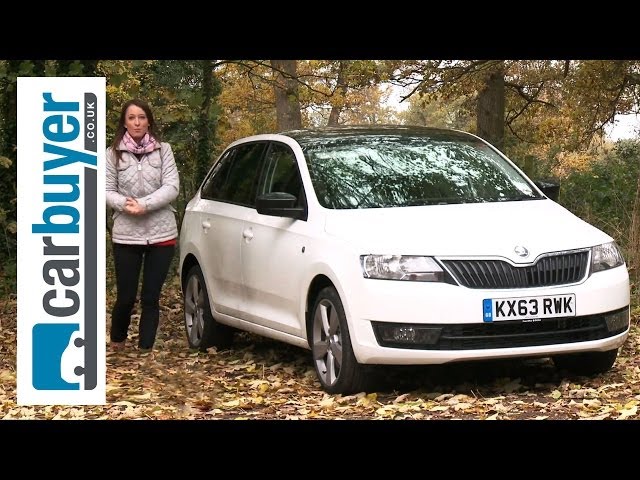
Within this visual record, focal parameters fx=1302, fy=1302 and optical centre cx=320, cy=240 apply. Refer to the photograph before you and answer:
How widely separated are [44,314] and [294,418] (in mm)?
1776

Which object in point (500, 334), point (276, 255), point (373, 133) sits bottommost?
point (500, 334)

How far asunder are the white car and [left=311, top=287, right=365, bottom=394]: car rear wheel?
1cm

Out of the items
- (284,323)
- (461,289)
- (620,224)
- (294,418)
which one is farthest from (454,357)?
(620,224)

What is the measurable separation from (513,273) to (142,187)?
10.4 ft

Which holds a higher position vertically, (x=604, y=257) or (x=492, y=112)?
(x=492, y=112)

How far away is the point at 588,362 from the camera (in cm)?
884

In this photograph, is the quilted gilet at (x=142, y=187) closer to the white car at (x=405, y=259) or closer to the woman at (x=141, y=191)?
the woman at (x=141, y=191)

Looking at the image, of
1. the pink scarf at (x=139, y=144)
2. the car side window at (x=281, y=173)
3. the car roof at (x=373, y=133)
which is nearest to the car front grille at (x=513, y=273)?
the car side window at (x=281, y=173)

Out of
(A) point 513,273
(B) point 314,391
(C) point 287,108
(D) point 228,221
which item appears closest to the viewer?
(A) point 513,273

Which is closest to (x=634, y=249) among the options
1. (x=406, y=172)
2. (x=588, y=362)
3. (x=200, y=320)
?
(x=588, y=362)

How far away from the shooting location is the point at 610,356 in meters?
8.74

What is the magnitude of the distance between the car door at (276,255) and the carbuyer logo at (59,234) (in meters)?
2.07

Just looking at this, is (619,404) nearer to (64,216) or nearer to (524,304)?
(524,304)

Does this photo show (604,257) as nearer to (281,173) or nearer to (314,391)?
(314,391)
